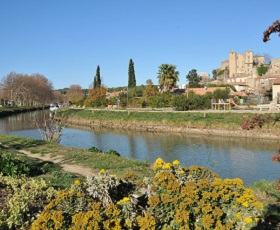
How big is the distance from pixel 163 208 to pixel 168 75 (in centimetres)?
5554

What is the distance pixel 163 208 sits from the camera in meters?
5.34

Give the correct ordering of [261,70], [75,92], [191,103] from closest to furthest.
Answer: [191,103] → [261,70] → [75,92]

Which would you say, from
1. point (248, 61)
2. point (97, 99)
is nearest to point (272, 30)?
point (97, 99)

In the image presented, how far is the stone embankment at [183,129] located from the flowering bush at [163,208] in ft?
81.7

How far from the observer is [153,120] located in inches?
1625

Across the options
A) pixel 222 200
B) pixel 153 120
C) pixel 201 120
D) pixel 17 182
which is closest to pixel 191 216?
pixel 222 200

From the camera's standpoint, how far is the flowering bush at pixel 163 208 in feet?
15.9

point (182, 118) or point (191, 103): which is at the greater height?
point (191, 103)

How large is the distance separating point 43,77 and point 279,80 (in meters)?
103

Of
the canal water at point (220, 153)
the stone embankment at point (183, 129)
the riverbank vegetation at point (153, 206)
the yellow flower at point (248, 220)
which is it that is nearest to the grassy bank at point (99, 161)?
the canal water at point (220, 153)

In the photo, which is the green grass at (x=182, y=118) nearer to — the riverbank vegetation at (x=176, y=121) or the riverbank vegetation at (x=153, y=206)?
the riverbank vegetation at (x=176, y=121)

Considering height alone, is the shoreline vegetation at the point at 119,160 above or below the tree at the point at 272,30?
below

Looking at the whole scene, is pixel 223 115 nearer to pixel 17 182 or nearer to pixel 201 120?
pixel 201 120

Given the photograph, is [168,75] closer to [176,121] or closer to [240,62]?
[176,121]
